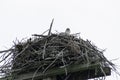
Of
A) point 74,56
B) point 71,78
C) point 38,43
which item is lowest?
point 71,78

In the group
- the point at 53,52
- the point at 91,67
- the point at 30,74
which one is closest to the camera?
the point at 91,67

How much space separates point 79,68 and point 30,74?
0.75m

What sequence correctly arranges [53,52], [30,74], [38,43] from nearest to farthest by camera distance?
[30,74] < [53,52] < [38,43]

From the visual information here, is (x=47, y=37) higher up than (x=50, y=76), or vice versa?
(x=47, y=37)

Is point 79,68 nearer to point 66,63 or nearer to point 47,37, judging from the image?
point 66,63

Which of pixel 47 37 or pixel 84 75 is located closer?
pixel 84 75

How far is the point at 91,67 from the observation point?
4.34 metres

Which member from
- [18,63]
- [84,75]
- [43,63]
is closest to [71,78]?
[84,75]

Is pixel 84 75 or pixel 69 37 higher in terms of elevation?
pixel 69 37

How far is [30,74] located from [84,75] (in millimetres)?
761

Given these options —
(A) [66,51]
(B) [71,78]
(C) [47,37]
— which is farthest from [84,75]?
(C) [47,37]

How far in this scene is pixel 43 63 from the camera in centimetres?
478

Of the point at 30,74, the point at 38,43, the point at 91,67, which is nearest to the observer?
the point at 91,67

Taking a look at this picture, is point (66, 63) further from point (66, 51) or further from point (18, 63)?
point (18, 63)
